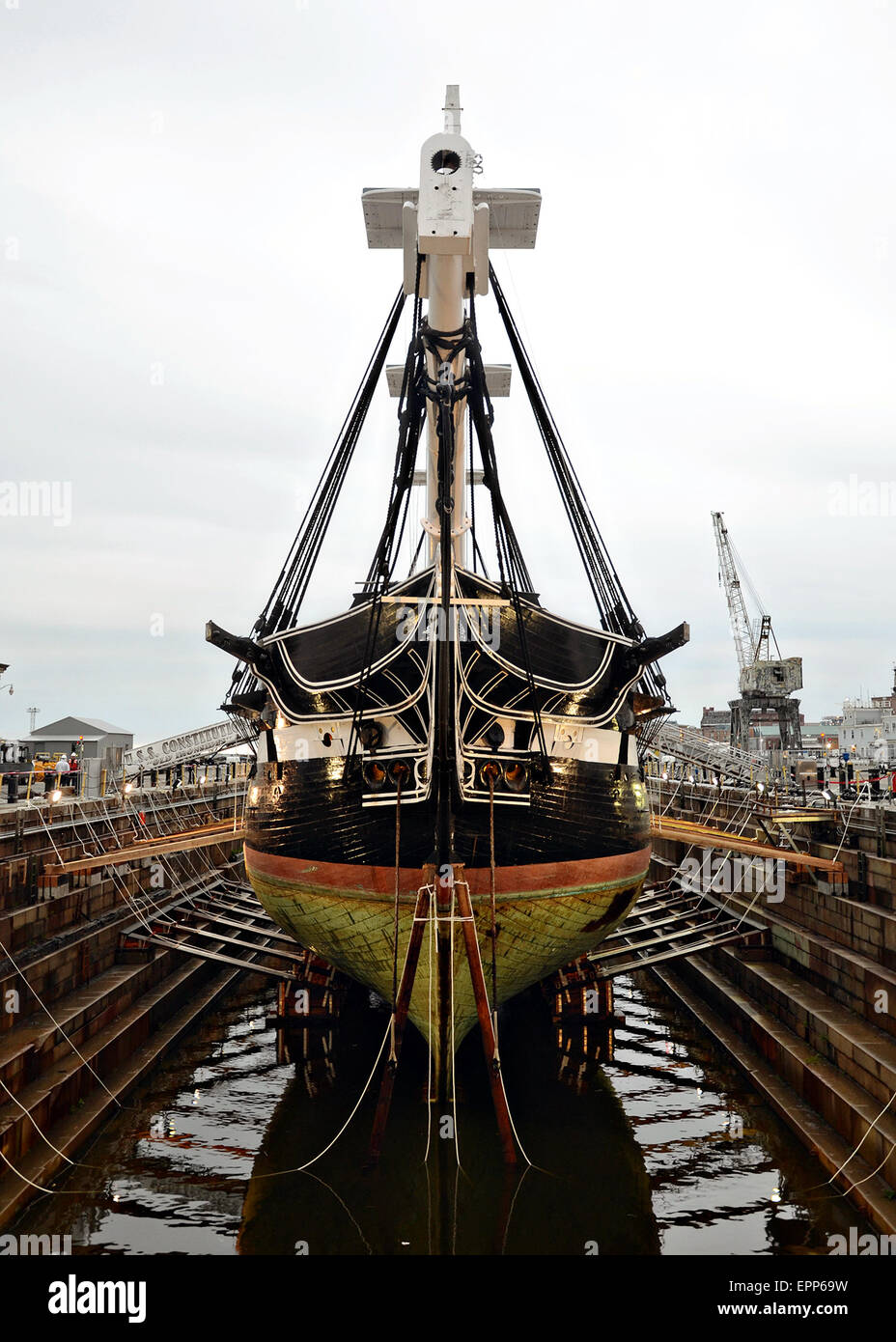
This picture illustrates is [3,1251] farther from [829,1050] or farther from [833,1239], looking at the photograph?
[829,1050]

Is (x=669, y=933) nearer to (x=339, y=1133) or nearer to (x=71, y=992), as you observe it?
(x=339, y=1133)

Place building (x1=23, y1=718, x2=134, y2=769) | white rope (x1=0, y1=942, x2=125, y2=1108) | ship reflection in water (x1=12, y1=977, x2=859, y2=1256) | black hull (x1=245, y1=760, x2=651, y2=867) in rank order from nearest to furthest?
1. ship reflection in water (x1=12, y1=977, x2=859, y2=1256)
2. black hull (x1=245, y1=760, x2=651, y2=867)
3. white rope (x1=0, y1=942, x2=125, y2=1108)
4. building (x1=23, y1=718, x2=134, y2=769)

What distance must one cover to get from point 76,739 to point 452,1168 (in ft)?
140

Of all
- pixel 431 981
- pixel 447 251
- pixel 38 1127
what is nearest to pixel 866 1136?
pixel 431 981

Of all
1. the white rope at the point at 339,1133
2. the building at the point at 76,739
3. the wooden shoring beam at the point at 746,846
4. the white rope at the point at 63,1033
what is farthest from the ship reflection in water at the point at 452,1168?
the building at the point at 76,739

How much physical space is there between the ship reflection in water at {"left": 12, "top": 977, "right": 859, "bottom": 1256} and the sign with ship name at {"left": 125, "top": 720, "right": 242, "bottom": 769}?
27691mm

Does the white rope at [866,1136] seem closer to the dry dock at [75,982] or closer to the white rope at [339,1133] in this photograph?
the white rope at [339,1133]

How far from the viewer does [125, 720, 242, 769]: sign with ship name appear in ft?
137

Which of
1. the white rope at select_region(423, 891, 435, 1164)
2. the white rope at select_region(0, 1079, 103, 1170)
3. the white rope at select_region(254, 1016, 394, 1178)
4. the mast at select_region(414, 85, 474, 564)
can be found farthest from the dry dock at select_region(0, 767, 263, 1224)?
the mast at select_region(414, 85, 474, 564)

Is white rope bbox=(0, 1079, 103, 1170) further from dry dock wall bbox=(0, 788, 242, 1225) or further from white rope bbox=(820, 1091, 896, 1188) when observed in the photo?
white rope bbox=(820, 1091, 896, 1188)

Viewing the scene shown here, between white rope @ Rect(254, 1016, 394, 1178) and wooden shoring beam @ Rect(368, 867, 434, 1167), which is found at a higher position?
wooden shoring beam @ Rect(368, 867, 434, 1167)

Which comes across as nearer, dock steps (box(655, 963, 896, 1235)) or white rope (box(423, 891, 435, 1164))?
dock steps (box(655, 963, 896, 1235))
